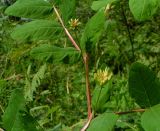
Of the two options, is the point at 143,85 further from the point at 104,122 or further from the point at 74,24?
the point at 74,24

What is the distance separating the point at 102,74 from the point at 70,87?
2483mm

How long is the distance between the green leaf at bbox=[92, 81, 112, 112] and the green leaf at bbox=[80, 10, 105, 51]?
9 cm

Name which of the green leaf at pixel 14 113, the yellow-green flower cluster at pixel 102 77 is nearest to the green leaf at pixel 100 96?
the yellow-green flower cluster at pixel 102 77

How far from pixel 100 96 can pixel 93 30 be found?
0.42ft

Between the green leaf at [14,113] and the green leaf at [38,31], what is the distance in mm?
149

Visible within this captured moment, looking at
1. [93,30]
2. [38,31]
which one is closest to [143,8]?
[93,30]

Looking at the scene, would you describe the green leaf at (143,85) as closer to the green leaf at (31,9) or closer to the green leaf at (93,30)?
the green leaf at (93,30)

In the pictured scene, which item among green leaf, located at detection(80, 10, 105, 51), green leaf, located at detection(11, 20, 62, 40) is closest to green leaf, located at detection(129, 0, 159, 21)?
green leaf, located at detection(80, 10, 105, 51)

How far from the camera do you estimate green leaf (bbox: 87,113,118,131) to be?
2.57ft

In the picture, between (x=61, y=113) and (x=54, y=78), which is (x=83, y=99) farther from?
(x=54, y=78)

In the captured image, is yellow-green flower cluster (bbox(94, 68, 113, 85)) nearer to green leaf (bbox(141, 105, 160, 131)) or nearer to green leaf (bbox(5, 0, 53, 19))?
green leaf (bbox(141, 105, 160, 131))

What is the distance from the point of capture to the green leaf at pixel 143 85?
79 centimetres

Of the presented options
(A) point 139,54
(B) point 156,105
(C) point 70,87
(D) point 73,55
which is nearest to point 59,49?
(D) point 73,55

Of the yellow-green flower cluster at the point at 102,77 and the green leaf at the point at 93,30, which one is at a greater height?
the green leaf at the point at 93,30
